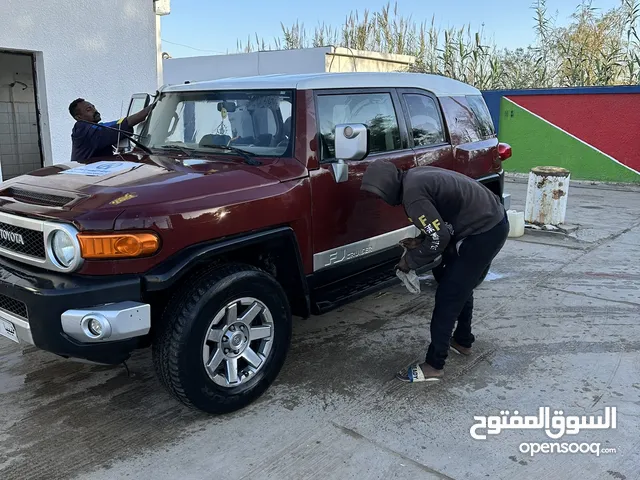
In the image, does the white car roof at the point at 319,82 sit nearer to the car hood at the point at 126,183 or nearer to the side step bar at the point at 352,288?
the car hood at the point at 126,183

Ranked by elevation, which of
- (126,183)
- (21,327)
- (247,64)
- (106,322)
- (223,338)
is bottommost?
(223,338)

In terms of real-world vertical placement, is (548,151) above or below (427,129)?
below

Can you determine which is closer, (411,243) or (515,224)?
(411,243)

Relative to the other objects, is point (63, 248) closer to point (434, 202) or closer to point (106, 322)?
point (106, 322)

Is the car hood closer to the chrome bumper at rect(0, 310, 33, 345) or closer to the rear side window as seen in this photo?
the chrome bumper at rect(0, 310, 33, 345)

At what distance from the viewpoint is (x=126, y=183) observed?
3188 millimetres

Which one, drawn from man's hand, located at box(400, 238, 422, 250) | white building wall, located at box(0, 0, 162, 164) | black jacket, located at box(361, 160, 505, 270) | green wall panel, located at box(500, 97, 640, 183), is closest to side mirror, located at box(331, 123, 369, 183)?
black jacket, located at box(361, 160, 505, 270)

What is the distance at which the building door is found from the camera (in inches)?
409

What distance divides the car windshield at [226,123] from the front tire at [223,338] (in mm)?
978

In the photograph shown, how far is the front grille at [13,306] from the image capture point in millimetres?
2980

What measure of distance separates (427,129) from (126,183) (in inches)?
105

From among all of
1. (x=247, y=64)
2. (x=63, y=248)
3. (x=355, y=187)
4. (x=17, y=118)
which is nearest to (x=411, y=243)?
(x=355, y=187)

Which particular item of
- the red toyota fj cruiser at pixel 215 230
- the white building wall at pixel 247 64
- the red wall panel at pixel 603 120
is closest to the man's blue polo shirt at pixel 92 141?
the red toyota fj cruiser at pixel 215 230

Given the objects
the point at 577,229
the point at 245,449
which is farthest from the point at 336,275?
the point at 577,229
